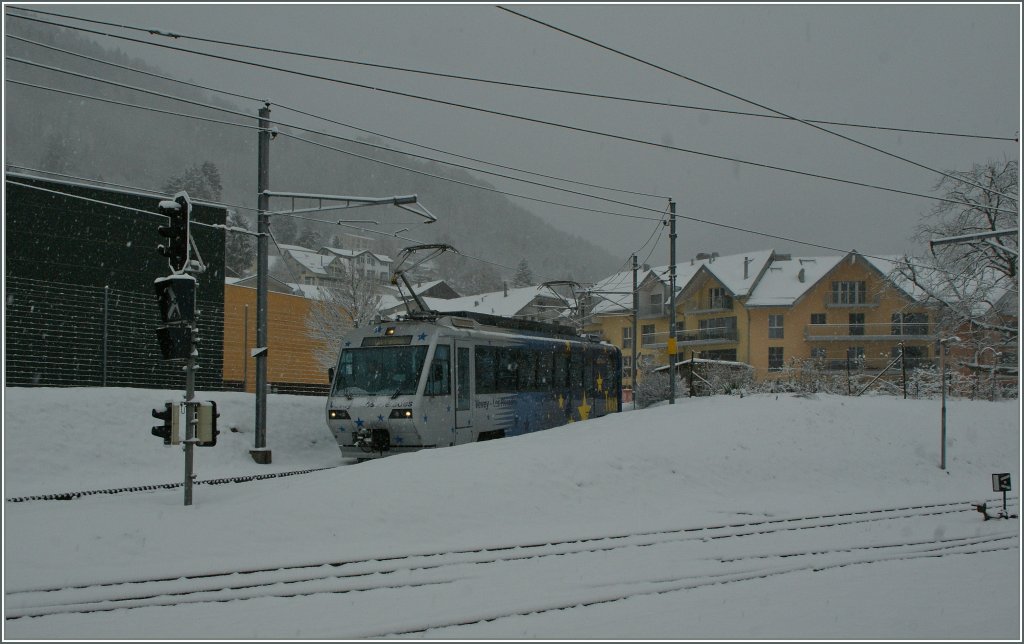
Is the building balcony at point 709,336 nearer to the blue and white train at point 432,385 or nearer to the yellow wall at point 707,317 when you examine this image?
the yellow wall at point 707,317

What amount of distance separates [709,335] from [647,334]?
6.96m

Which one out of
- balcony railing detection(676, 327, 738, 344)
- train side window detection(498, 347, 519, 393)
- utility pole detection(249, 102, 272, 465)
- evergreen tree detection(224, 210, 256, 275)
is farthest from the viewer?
evergreen tree detection(224, 210, 256, 275)

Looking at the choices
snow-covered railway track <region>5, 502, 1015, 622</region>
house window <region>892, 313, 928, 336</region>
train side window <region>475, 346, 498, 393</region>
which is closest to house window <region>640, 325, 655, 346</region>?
house window <region>892, 313, 928, 336</region>

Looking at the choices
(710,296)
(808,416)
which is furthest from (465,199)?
(808,416)

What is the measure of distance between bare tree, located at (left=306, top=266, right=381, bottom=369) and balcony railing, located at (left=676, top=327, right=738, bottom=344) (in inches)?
886

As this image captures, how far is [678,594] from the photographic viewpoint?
8648 millimetres

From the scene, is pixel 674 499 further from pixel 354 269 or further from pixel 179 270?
pixel 354 269

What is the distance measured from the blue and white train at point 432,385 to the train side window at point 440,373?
21mm

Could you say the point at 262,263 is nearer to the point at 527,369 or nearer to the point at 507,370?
the point at 507,370

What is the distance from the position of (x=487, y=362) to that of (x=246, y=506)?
863 centimetres

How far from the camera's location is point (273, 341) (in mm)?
33469

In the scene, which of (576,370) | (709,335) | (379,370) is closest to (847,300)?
(709,335)

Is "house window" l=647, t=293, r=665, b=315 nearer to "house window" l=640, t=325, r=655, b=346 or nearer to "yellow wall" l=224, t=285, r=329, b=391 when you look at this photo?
"house window" l=640, t=325, r=655, b=346

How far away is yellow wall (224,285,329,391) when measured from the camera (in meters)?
31.9
